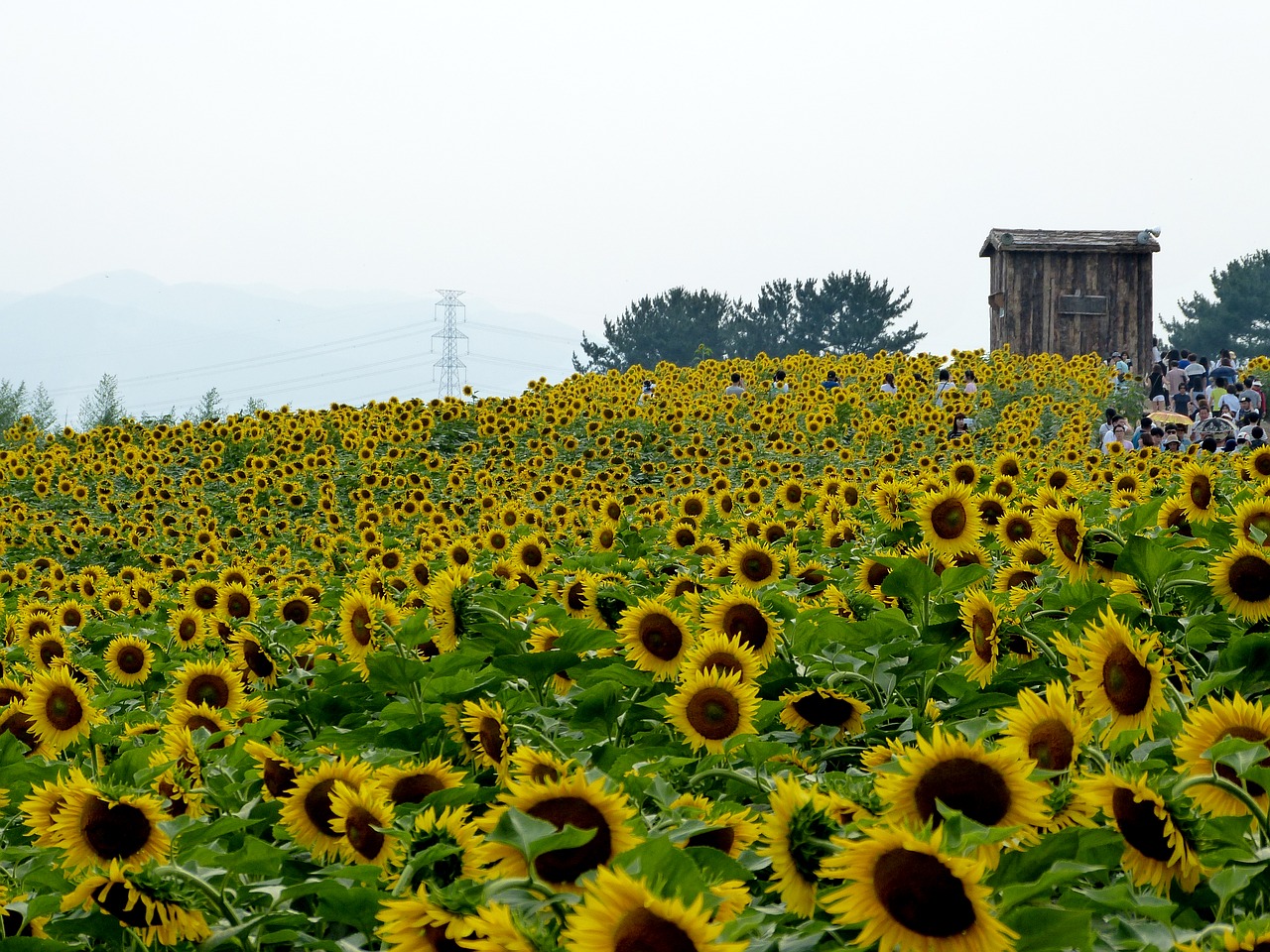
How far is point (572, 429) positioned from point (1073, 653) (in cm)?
1754

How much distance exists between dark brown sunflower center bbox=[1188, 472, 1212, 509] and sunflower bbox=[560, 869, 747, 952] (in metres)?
3.62

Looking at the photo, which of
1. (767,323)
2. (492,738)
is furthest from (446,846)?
(767,323)

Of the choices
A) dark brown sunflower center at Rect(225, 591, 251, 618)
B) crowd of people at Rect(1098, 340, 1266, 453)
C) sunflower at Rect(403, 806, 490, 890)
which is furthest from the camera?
crowd of people at Rect(1098, 340, 1266, 453)

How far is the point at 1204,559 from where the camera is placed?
412 centimetres

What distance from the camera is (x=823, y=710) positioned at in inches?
134

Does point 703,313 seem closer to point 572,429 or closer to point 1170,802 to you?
point 572,429

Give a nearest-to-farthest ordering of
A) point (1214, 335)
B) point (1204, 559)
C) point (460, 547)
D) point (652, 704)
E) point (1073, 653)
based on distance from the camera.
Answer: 1. point (1073, 653)
2. point (652, 704)
3. point (1204, 559)
4. point (460, 547)
5. point (1214, 335)

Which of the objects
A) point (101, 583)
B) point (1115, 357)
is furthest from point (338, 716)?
point (1115, 357)

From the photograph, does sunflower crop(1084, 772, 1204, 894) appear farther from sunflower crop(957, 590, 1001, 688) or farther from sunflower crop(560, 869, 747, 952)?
sunflower crop(957, 590, 1001, 688)

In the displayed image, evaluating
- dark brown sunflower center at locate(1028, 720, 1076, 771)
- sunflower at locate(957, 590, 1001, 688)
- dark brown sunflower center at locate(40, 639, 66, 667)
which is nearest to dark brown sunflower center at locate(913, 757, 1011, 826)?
dark brown sunflower center at locate(1028, 720, 1076, 771)

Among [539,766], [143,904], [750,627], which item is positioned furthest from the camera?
[750,627]

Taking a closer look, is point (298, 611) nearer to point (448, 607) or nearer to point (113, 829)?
point (448, 607)

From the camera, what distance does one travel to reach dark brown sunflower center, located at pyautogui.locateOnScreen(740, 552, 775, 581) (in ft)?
17.1

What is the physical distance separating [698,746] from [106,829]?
1333 millimetres
